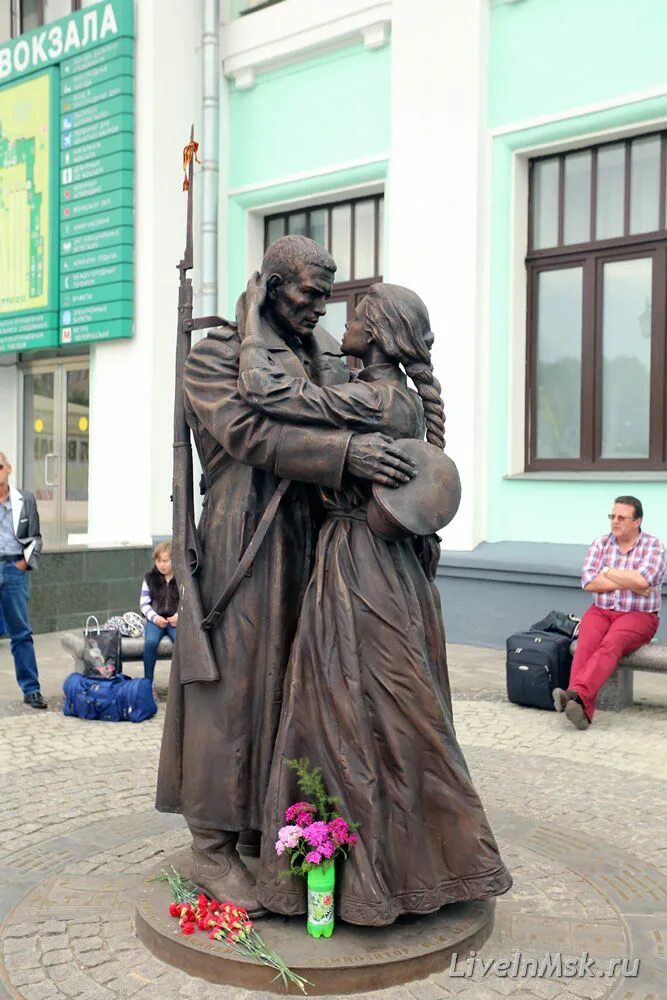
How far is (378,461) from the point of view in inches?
107

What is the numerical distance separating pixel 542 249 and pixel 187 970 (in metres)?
7.58

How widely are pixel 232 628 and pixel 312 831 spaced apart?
618mm

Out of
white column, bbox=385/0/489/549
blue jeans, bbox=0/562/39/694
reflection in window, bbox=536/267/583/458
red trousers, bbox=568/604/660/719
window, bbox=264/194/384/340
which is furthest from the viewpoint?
window, bbox=264/194/384/340

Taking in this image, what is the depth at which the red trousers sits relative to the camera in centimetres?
607

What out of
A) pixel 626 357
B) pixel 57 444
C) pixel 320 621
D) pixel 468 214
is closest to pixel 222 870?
pixel 320 621

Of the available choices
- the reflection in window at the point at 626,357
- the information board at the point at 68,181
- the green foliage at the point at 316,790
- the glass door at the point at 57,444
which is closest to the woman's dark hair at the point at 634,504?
the reflection in window at the point at 626,357

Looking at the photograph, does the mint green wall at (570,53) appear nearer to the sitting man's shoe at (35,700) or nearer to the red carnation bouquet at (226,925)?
the sitting man's shoe at (35,700)

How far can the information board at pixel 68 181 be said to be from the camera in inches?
423

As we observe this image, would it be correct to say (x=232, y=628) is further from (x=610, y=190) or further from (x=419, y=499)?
(x=610, y=190)

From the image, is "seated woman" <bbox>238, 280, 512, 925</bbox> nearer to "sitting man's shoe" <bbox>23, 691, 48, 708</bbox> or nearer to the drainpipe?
"sitting man's shoe" <bbox>23, 691, 48, 708</bbox>

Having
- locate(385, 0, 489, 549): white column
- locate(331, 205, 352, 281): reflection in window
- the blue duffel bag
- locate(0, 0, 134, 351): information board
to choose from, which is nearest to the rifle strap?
the blue duffel bag

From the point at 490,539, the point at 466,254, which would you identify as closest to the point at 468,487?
the point at 490,539

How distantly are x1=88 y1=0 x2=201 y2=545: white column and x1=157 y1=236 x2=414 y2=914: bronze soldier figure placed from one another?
773 cm

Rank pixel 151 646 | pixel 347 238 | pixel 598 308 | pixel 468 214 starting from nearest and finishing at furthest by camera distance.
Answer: pixel 151 646 → pixel 598 308 → pixel 468 214 → pixel 347 238
